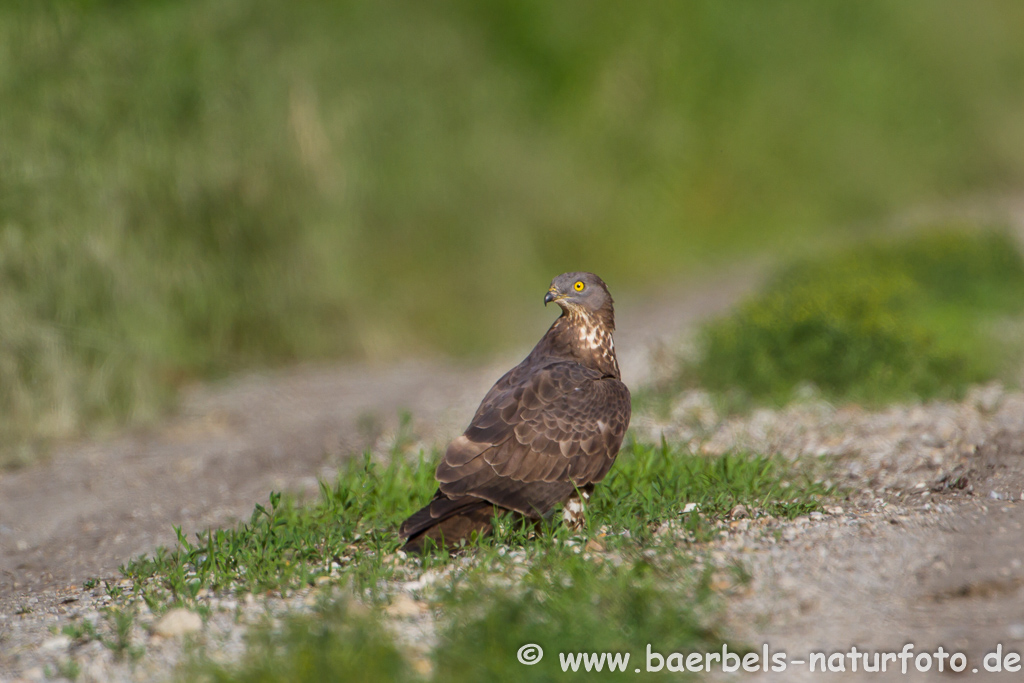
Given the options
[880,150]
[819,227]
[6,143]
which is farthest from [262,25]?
[880,150]

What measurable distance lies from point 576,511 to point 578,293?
3.26ft

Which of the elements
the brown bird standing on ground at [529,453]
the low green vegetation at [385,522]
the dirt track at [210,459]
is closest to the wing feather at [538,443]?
the brown bird standing on ground at [529,453]

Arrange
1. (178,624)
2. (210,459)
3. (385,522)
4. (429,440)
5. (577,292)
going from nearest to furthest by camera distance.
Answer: (178,624)
(385,522)
(577,292)
(429,440)
(210,459)

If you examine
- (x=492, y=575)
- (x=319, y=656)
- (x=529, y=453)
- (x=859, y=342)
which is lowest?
(x=319, y=656)

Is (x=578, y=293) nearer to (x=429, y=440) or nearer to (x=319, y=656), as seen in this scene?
(x=429, y=440)

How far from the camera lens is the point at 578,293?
16.6 ft

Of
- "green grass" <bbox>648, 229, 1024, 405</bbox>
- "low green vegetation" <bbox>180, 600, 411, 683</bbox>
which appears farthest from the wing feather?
"green grass" <bbox>648, 229, 1024, 405</bbox>

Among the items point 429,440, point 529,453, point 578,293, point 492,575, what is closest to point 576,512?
point 529,453

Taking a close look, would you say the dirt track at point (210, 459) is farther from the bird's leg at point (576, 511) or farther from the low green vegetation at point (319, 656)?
the low green vegetation at point (319, 656)

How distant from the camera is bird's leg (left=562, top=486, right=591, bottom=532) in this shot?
4.63 metres

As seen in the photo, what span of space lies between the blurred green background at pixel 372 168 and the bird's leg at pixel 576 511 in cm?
410

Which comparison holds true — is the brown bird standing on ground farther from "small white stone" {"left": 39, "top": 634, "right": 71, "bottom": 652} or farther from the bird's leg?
"small white stone" {"left": 39, "top": 634, "right": 71, "bottom": 652}

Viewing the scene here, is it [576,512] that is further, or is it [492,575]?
[576,512]

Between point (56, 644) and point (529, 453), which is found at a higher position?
point (529, 453)
